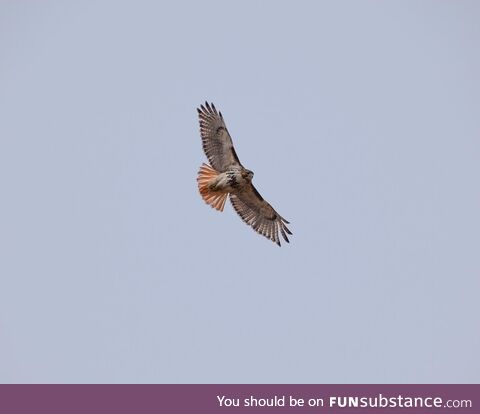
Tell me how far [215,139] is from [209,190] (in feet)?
4.50

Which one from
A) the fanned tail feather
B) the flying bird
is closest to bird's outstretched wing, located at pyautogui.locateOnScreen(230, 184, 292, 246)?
the flying bird

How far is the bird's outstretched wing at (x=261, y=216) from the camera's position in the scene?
2889 centimetres

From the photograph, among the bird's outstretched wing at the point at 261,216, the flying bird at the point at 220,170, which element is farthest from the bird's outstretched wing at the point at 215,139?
the bird's outstretched wing at the point at 261,216

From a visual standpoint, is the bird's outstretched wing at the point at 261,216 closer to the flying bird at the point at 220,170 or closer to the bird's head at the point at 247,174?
the flying bird at the point at 220,170

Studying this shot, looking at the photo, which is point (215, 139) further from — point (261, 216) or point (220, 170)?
point (261, 216)

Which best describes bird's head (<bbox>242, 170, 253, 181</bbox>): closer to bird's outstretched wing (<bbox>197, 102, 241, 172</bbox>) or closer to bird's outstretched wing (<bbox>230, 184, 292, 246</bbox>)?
bird's outstretched wing (<bbox>197, 102, 241, 172</bbox>)
